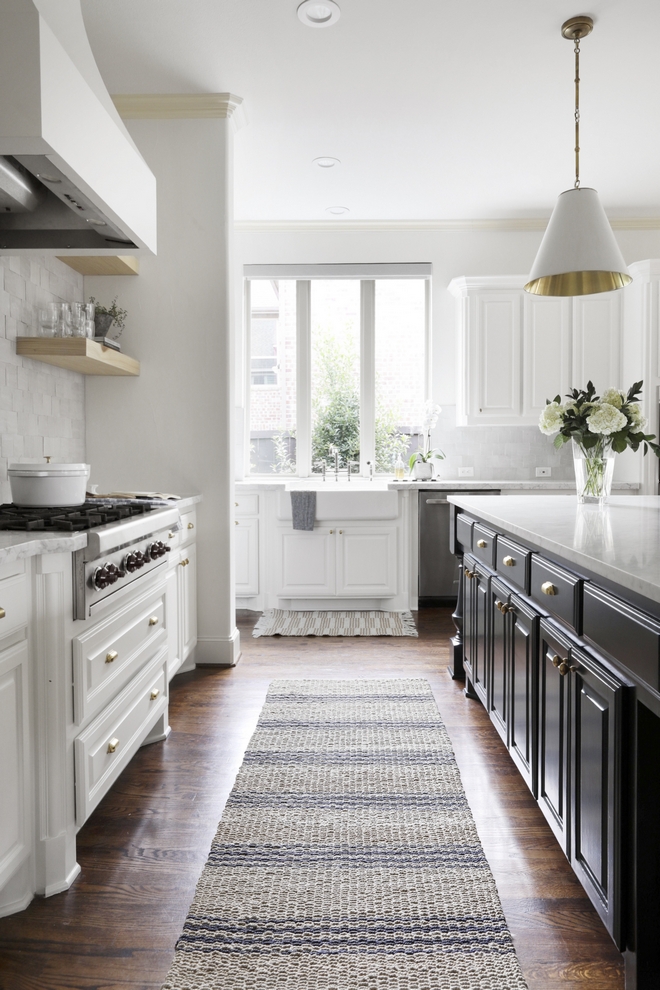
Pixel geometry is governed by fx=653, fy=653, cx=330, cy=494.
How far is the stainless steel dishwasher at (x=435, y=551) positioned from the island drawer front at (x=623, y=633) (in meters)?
3.19

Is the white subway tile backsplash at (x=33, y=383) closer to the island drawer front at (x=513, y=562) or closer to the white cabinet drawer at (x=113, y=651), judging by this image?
the white cabinet drawer at (x=113, y=651)

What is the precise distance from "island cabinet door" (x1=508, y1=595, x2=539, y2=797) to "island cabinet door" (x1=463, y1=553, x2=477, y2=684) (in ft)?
2.01

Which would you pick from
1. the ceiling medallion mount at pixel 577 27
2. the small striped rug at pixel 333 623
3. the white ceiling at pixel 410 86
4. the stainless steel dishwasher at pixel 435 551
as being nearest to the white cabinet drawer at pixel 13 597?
the white ceiling at pixel 410 86

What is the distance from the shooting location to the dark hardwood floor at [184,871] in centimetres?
137

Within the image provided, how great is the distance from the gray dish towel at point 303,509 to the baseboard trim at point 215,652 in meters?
1.19

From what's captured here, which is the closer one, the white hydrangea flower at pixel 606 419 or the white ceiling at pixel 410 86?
the white hydrangea flower at pixel 606 419

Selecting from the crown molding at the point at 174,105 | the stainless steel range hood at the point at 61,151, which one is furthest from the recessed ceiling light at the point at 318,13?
the stainless steel range hood at the point at 61,151

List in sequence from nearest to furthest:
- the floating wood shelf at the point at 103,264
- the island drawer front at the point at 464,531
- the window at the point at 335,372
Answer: the island drawer front at the point at 464,531
the floating wood shelf at the point at 103,264
the window at the point at 335,372

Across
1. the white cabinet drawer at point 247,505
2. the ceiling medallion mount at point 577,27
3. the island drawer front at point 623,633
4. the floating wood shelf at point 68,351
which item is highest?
the ceiling medallion mount at point 577,27

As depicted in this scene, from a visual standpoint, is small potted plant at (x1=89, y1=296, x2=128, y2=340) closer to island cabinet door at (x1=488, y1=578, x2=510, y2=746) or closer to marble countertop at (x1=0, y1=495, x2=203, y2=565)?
marble countertop at (x1=0, y1=495, x2=203, y2=565)

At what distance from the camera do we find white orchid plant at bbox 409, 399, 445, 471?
5000 mm

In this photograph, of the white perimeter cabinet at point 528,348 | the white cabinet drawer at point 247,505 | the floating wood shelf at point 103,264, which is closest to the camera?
the floating wood shelf at point 103,264

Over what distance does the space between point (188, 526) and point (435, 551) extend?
6.73ft

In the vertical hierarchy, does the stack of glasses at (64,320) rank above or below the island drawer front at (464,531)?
above
